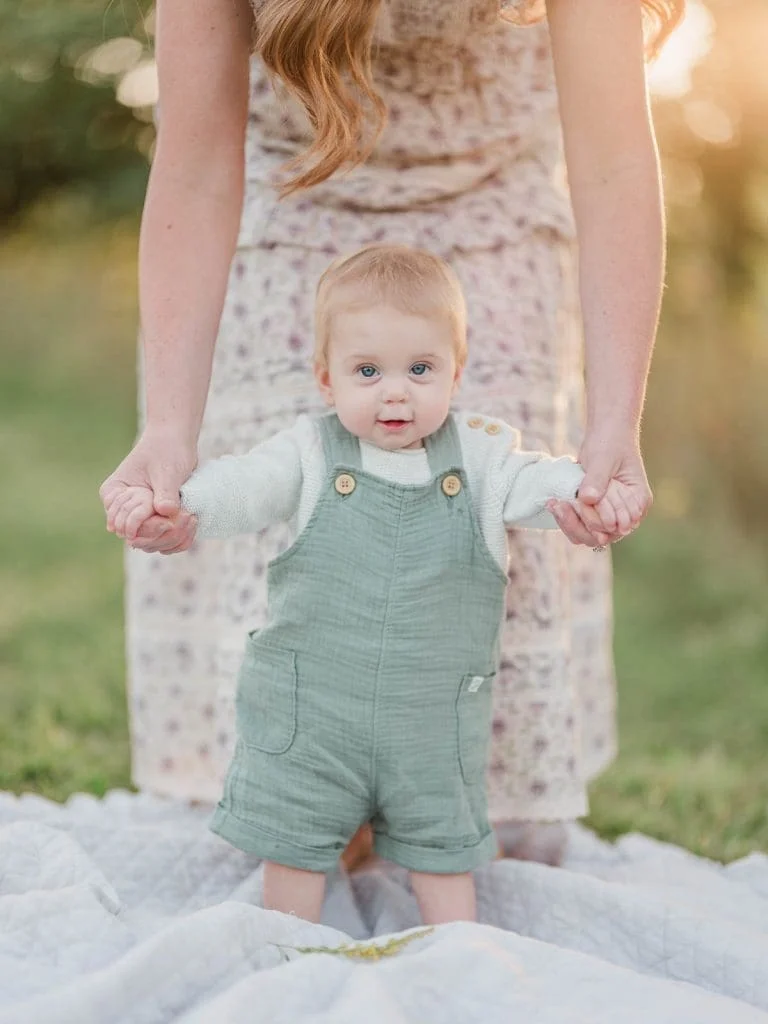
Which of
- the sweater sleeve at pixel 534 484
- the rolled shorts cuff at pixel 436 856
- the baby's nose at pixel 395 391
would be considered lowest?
the rolled shorts cuff at pixel 436 856

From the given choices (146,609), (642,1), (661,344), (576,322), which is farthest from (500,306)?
(661,344)

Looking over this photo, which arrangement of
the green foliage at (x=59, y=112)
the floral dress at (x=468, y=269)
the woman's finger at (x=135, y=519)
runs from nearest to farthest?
the woman's finger at (x=135, y=519) → the floral dress at (x=468, y=269) → the green foliage at (x=59, y=112)

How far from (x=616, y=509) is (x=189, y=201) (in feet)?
2.32

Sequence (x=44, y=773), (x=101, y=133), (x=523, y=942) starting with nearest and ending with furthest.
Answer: (x=523, y=942)
(x=44, y=773)
(x=101, y=133)

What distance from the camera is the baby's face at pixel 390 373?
1628 millimetres

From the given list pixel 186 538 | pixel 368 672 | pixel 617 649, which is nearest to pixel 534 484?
pixel 368 672

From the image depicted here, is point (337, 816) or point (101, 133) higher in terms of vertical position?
point (101, 133)

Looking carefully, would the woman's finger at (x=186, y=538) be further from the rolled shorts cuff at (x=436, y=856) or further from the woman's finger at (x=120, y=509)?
the rolled shorts cuff at (x=436, y=856)

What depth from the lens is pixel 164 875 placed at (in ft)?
6.40

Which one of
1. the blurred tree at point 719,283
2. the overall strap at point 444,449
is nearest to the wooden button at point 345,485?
the overall strap at point 444,449

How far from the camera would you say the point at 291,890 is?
5.69 feet

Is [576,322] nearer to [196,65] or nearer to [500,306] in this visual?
[500,306]

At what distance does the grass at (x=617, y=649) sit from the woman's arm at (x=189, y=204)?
1095 millimetres

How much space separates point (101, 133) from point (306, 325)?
286 cm
